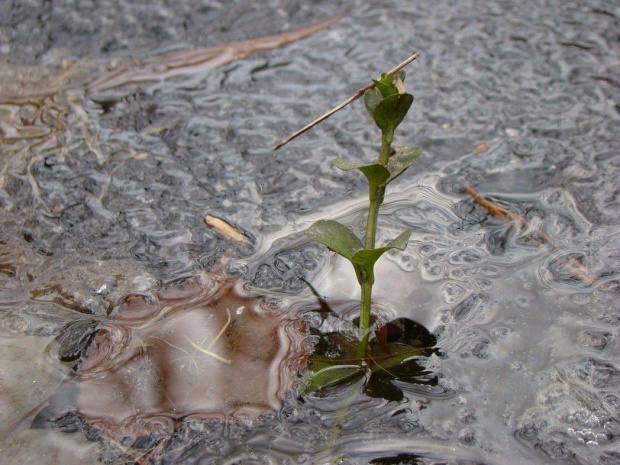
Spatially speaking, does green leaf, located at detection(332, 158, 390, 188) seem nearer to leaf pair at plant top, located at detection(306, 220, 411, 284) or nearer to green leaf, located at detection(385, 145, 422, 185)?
green leaf, located at detection(385, 145, 422, 185)

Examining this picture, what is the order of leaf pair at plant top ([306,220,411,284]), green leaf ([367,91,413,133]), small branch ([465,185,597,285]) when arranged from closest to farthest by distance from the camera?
1. green leaf ([367,91,413,133])
2. leaf pair at plant top ([306,220,411,284])
3. small branch ([465,185,597,285])

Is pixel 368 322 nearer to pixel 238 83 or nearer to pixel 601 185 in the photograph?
pixel 601 185

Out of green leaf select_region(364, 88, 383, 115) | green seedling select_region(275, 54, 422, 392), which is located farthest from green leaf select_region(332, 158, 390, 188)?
green leaf select_region(364, 88, 383, 115)

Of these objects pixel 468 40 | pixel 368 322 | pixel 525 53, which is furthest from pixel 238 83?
pixel 368 322

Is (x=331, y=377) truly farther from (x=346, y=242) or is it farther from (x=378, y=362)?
(x=346, y=242)

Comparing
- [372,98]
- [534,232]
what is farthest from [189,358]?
[534,232]

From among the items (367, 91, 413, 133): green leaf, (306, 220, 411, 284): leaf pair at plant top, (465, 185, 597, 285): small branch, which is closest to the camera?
(367, 91, 413, 133): green leaf

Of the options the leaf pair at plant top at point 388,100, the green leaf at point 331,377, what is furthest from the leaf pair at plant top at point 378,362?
the leaf pair at plant top at point 388,100
